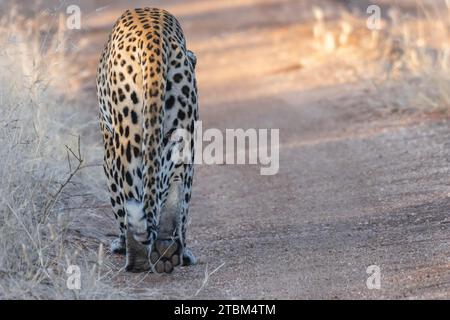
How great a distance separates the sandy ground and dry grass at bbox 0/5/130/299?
0.34 m

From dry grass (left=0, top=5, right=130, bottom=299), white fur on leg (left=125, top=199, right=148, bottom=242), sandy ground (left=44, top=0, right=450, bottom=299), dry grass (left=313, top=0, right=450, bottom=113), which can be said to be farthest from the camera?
dry grass (left=313, top=0, right=450, bottom=113)

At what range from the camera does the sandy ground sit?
21.4ft

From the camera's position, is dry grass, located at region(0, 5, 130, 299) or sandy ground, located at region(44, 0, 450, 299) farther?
sandy ground, located at region(44, 0, 450, 299)

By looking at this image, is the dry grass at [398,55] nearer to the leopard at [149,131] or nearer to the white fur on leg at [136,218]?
the leopard at [149,131]

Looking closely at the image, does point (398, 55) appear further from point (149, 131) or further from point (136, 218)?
point (136, 218)

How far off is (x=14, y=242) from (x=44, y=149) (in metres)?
1.52

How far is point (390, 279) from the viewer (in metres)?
6.39

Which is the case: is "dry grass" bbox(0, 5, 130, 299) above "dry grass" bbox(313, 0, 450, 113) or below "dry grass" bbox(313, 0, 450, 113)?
below

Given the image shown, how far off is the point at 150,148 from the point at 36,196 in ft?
3.71

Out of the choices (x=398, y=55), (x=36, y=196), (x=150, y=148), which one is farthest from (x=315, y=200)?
(x=398, y=55)

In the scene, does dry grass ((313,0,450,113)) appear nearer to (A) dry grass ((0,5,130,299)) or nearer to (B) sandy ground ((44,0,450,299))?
(B) sandy ground ((44,0,450,299))

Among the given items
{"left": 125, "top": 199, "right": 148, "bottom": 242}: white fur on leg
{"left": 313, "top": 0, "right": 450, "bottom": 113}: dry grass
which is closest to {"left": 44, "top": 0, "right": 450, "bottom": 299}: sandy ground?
{"left": 313, "top": 0, "right": 450, "bottom": 113}: dry grass

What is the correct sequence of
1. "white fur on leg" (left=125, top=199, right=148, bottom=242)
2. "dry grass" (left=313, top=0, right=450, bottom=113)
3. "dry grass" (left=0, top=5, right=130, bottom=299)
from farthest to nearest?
"dry grass" (left=313, top=0, right=450, bottom=113)
"white fur on leg" (left=125, top=199, right=148, bottom=242)
"dry grass" (left=0, top=5, right=130, bottom=299)

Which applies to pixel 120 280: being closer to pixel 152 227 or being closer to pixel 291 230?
pixel 152 227
